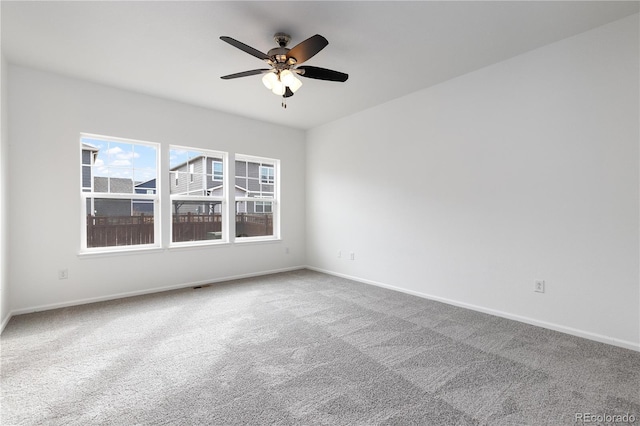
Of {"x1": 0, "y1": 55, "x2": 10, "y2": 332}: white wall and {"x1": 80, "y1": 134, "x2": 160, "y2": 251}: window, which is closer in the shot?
{"x1": 0, "y1": 55, "x2": 10, "y2": 332}: white wall

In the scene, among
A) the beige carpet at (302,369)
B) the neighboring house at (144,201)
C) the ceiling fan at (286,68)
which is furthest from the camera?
the neighboring house at (144,201)

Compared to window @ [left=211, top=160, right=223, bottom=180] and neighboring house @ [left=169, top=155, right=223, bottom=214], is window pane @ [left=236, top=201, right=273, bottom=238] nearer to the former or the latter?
neighboring house @ [left=169, top=155, right=223, bottom=214]

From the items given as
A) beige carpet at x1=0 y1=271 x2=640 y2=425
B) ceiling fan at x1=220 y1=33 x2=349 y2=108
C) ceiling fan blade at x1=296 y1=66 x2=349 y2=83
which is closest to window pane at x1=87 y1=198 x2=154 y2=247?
beige carpet at x1=0 y1=271 x2=640 y2=425

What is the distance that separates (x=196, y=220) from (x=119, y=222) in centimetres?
101

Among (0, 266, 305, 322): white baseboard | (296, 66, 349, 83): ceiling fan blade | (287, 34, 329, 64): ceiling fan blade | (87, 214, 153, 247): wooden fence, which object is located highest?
(287, 34, 329, 64): ceiling fan blade

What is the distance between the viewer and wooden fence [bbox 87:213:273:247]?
3754 millimetres

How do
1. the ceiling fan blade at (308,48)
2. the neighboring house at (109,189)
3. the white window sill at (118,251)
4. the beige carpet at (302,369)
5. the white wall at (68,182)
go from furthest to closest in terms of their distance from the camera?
the neighboring house at (109,189) → the white window sill at (118,251) → the white wall at (68,182) → the ceiling fan blade at (308,48) → the beige carpet at (302,369)

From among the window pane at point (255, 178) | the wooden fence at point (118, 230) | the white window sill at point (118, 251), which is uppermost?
the window pane at point (255, 178)

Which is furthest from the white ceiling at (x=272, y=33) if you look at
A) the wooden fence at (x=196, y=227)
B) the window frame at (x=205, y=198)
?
the wooden fence at (x=196, y=227)

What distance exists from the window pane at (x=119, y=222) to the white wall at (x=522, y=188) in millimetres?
3236

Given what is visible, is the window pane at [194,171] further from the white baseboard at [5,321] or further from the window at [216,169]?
the white baseboard at [5,321]

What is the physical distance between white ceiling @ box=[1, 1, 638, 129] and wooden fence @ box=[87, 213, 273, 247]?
178cm

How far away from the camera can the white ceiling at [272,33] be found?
225cm

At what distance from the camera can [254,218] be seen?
206 inches
